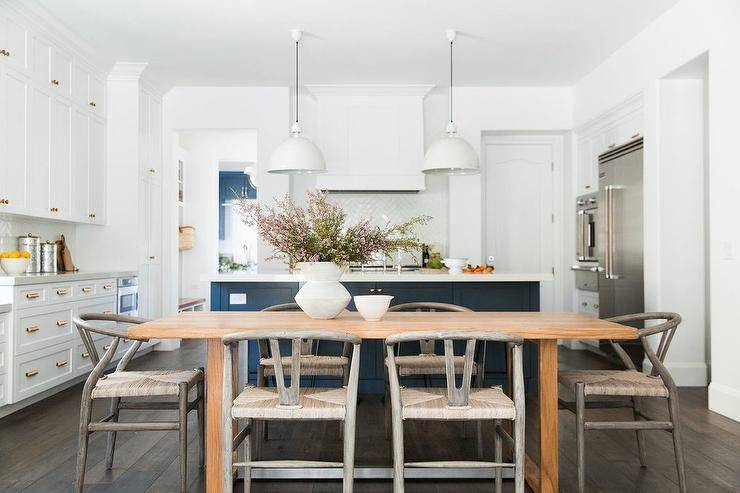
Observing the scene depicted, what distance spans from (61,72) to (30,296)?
A: 6.50 ft

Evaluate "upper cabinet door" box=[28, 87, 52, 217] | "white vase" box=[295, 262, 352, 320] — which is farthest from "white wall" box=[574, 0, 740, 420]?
"upper cabinet door" box=[28, 87, 52, 217]

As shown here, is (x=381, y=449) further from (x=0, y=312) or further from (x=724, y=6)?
(x=724, y=6)

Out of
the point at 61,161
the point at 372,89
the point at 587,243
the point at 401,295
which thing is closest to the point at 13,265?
the point at 61,161

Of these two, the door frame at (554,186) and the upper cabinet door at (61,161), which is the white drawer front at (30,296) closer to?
the upper cabinet door at (61,161)

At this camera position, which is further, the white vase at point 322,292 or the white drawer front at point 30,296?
the white drawer front at point 30,296

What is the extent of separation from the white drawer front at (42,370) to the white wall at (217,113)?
6.61ft

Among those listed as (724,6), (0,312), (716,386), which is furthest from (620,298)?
(0,312)

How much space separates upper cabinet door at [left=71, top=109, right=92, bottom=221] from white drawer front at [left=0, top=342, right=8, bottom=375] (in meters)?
1.66

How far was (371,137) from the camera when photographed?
243 inches

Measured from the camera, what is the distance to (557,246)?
6.57 meters

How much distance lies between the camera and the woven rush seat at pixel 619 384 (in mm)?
2443

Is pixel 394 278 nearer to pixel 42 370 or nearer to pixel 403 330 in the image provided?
pixel 403 330

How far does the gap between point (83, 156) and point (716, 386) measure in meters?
5.18

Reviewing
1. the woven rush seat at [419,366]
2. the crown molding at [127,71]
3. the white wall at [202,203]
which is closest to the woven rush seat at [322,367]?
the woven rush seat at [419,366]
